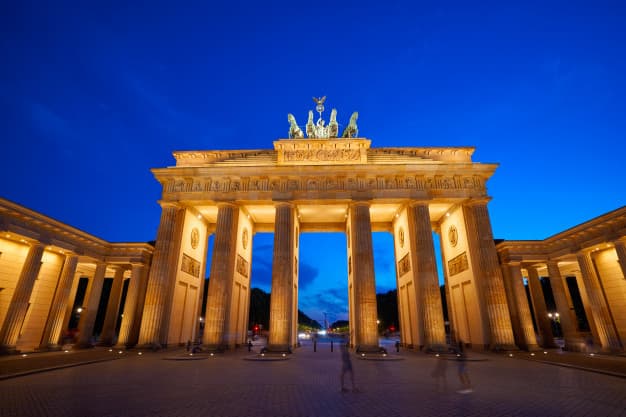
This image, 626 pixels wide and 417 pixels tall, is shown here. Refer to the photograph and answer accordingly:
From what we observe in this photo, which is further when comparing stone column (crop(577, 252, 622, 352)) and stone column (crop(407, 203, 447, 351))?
stone column (crop(577, 252, 622, 352))

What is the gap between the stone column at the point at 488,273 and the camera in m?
20.8

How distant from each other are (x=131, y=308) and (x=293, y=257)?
45.2 feet

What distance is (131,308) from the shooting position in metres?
23.9

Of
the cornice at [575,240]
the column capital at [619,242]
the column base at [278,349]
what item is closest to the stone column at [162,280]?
the column base at [278,349]

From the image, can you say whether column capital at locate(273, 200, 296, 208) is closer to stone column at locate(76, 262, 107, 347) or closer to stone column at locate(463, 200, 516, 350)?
stone column at locate(463, 200, 516, 350)

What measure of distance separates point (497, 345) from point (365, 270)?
1035 cm

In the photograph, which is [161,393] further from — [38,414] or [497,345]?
[497,345]

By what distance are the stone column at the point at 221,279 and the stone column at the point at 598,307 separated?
1089 inches

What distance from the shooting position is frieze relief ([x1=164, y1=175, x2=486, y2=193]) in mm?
24656

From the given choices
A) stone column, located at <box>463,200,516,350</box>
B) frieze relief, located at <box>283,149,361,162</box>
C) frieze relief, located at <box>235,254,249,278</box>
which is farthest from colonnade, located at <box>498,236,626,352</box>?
frieze relief, located at <box>235,254,249,278</box>

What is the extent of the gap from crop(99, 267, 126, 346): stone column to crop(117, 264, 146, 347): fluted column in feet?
12.8

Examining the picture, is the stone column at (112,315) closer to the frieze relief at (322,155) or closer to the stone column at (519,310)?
the frieze relief at (322,155)

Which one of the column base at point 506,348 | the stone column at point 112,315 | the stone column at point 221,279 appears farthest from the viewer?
the stone column at point 112,315

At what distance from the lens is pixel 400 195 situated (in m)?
24.3
